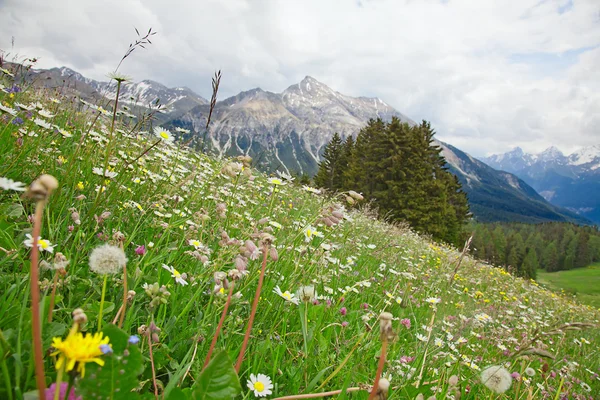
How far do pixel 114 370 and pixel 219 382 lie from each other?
13.1 inches

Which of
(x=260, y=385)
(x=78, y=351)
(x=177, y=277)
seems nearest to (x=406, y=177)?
(x=177, y=277)

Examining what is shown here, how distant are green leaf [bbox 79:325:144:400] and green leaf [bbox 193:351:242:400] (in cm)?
23

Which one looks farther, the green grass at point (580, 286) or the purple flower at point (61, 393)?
the green grass at point (580, 286)

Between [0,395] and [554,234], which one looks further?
[554,234]

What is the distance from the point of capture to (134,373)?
100 centimetres

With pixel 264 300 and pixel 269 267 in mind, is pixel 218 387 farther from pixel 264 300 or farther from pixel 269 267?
pixel 269 267

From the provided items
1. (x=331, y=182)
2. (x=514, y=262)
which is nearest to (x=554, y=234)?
(x=514, y=262)

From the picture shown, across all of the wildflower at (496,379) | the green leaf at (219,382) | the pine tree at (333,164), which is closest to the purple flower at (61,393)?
the green leaf at (219,382)

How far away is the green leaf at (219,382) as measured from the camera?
3.79ft

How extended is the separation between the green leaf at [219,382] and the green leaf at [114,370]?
0.77 feet

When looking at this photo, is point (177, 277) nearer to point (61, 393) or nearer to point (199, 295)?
point (199, 295)

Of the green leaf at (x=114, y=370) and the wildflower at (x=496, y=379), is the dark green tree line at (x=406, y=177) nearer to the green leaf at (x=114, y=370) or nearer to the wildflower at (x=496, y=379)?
the wildflower at (x=496, y=379)

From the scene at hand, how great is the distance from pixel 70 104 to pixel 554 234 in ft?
530

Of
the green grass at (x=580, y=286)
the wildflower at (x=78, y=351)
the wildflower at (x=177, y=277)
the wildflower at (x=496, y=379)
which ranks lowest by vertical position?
the green grass at (x=580, y=286)
